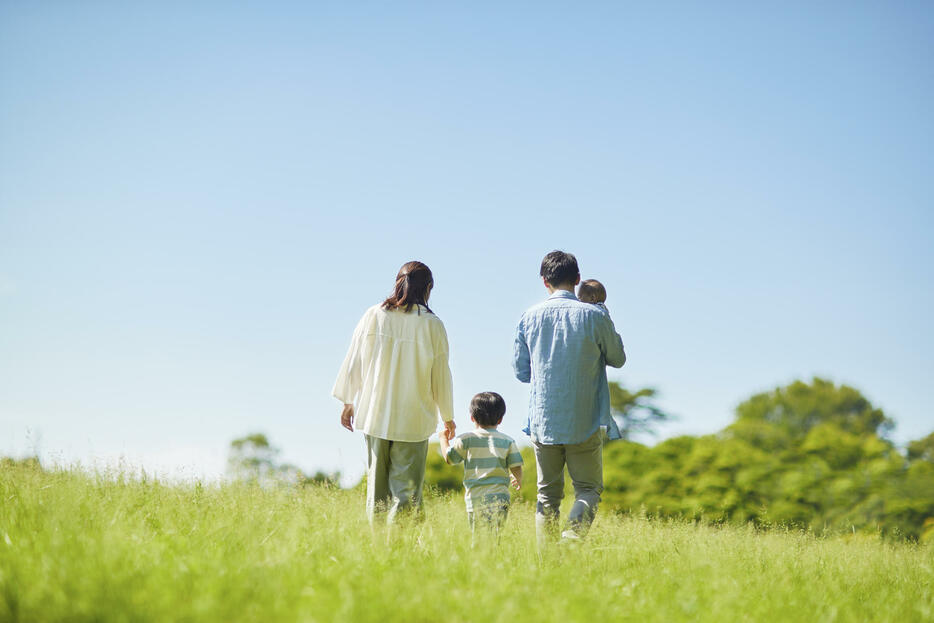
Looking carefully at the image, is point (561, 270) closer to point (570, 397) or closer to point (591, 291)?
point (591, 291)

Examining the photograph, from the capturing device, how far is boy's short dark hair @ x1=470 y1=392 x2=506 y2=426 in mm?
5438

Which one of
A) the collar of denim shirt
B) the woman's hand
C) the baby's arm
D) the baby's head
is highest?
the baby's head

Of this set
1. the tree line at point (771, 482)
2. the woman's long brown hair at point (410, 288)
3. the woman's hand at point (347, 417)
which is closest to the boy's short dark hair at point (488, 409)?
the woman's long brown hair at point (410, 288)

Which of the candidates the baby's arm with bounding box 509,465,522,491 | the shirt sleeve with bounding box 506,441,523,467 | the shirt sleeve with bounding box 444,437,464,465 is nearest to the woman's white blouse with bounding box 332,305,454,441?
the shirt sleeve with bounding box 444,437,464,465

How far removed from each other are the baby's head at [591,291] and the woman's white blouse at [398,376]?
4.06ft

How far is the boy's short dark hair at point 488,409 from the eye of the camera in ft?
17.8

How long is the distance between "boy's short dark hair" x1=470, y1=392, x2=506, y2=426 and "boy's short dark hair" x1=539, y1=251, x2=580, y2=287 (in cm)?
99

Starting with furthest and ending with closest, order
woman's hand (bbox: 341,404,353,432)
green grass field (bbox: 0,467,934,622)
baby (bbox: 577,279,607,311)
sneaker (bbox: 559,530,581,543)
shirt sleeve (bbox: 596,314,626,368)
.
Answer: baby (bbox: 577,279,607,311) < woman's hand (bbox: 341,404,353,432) < shirt sleeve (bbox: 596,314,626,368) < sneaker (bbox: 559,530,581,543) < green grass field (bbox: 0,467,934,622)

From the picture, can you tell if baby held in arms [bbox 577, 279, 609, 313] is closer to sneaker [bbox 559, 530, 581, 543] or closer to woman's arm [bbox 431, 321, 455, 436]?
woman's arm [bbox 431, 321, 455, 436]

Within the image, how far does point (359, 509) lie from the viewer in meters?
6.22

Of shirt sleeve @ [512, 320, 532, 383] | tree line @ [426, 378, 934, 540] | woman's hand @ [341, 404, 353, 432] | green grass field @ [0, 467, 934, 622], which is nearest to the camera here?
green grass field @ [0, 467, 934, 622]

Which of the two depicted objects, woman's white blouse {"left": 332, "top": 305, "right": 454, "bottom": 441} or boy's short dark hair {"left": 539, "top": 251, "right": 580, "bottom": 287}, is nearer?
woman's white blouse {"left": 332, "top": 305, "right": 454, "bottom": 441}

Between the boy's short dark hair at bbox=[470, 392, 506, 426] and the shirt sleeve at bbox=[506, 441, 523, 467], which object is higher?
the boy's short dark hair at bbox=[470, 392, 506, 426]

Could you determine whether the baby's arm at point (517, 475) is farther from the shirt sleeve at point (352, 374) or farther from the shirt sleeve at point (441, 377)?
the shirt sleeve at point (352, 374)
